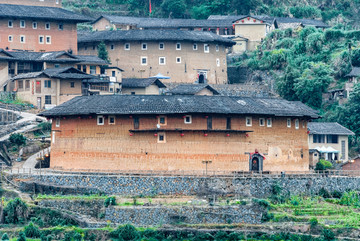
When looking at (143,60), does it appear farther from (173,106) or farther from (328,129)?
(173,106)

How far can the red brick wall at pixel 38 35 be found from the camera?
297 feet

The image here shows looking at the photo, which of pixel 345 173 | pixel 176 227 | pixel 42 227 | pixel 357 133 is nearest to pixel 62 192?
pixel 42 227

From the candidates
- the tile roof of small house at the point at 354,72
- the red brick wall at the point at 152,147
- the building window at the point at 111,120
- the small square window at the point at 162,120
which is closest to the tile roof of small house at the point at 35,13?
the red brick wall at the point at 152,147

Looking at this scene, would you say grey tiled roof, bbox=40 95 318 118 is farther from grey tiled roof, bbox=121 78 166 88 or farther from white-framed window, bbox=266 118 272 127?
grey tiled roof, bbox=121 78 166 88

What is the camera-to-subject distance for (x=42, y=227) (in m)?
58.5

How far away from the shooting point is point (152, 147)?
219 ft

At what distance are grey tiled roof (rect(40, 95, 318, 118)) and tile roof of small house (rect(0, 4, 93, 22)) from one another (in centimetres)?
2173

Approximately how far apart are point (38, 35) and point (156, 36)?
37.8 feet

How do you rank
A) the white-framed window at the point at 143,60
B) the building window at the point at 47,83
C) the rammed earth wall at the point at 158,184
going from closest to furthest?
the rammed earth wall at the point at 158,184
the building window at the point at 47,83
the white-framed window at the point at 143,60

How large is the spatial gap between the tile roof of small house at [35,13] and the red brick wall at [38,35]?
27.4 inches

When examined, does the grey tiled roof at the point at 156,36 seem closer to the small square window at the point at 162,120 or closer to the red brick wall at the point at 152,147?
the red brick wall at the point at 152,147

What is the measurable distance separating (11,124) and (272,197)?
78.1ft

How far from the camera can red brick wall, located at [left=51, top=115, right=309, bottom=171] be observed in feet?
219

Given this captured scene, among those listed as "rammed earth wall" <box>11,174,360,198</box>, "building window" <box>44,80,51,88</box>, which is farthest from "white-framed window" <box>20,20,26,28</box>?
"rammed earth wall" <box>11,174,360,198</box>
